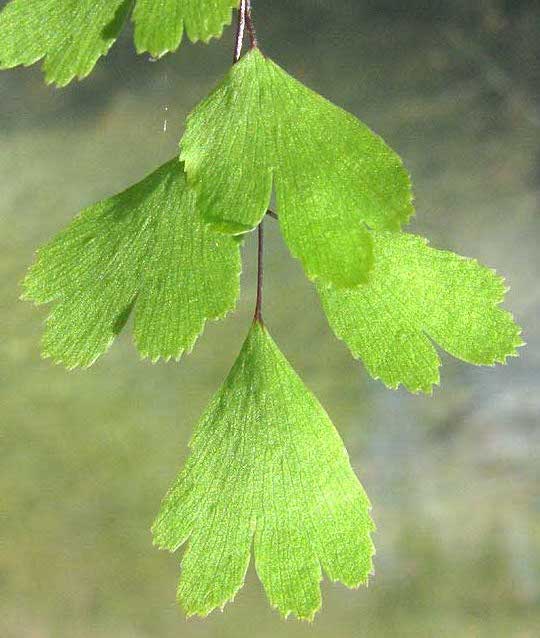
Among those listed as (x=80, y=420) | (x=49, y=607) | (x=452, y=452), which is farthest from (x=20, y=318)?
(x=452, y=452)

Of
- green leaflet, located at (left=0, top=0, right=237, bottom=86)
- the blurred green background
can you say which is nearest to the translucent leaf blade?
green leaflet, located at (left=0, top=0, right=237, bottom=86)

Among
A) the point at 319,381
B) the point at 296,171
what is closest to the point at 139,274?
the point at 296,171

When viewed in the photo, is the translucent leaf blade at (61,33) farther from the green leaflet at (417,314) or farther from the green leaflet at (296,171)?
the green leaflet at (417,314)

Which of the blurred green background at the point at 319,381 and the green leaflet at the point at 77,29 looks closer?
the green leaflet at the point at 77,29

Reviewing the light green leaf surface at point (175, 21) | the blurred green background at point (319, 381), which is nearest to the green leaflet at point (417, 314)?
the light green leaf surface at point (175, 21)

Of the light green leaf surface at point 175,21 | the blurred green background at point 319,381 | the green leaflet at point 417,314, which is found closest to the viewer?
the light green leaf surface at point 175,21

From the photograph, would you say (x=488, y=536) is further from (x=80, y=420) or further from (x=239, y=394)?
(x=239, y=394)

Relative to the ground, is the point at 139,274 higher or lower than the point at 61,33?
lower

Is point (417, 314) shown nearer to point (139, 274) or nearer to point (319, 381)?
point (139, 274)
